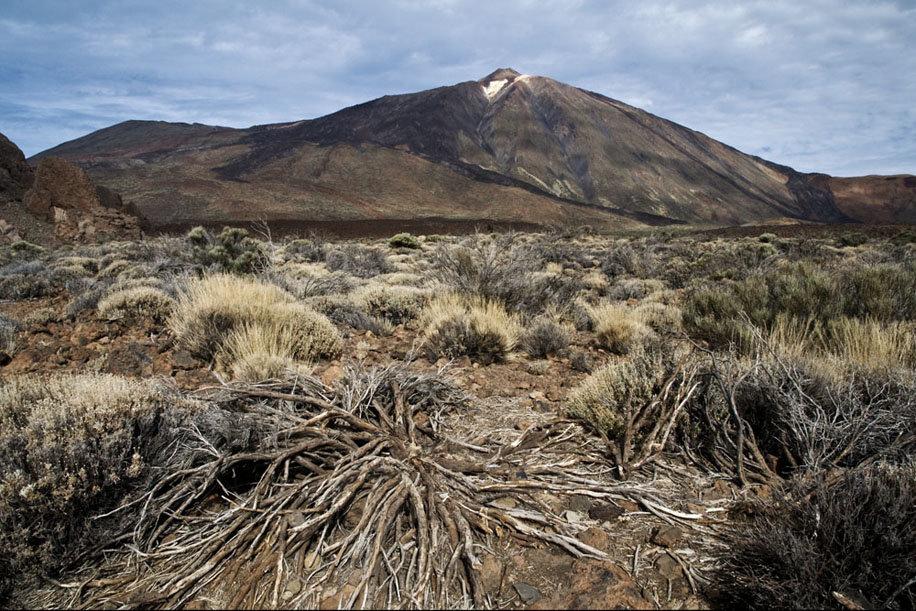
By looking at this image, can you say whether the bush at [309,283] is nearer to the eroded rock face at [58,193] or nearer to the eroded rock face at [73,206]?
the eroded rock face at [73,206]

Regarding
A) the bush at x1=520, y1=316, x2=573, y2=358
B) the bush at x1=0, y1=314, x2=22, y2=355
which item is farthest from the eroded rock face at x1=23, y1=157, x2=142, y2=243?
the bush at x1=520, y1=316, x2=573, y2=358

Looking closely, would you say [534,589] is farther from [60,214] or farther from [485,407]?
[60,214]

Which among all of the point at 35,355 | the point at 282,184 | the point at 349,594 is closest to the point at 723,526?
the point at 349,594

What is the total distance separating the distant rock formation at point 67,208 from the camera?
62.8ft

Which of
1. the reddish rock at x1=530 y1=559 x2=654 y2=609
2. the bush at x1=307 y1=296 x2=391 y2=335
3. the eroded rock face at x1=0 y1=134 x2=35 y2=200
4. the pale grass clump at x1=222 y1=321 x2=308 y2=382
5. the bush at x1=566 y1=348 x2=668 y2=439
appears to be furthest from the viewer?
the eroded rock face at x1=0 y1=134 x2=35 y2=200

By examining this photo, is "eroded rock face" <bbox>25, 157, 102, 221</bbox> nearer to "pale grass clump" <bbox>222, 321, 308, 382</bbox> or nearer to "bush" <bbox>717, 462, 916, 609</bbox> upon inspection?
"pale grass clump" <bbox>222, 321, 308, 382</bbox>

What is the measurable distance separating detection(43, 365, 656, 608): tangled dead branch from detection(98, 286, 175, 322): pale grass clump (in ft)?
11.1

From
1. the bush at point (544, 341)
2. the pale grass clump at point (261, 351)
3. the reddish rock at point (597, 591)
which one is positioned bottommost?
the reddish rock at point (597, 591)

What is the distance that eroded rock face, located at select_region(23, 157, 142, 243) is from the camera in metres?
19.3

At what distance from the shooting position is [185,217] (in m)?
41.5

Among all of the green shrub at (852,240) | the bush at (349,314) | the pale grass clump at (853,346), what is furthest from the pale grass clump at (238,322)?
the green shrub at (852,240)

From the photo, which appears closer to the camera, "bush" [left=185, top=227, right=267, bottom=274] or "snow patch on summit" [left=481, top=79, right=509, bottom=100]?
"bush" [left=185, top=227, right=267, bottom=274]

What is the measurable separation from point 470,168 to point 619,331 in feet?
262

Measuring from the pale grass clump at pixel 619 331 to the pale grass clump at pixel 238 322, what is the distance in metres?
2.80
